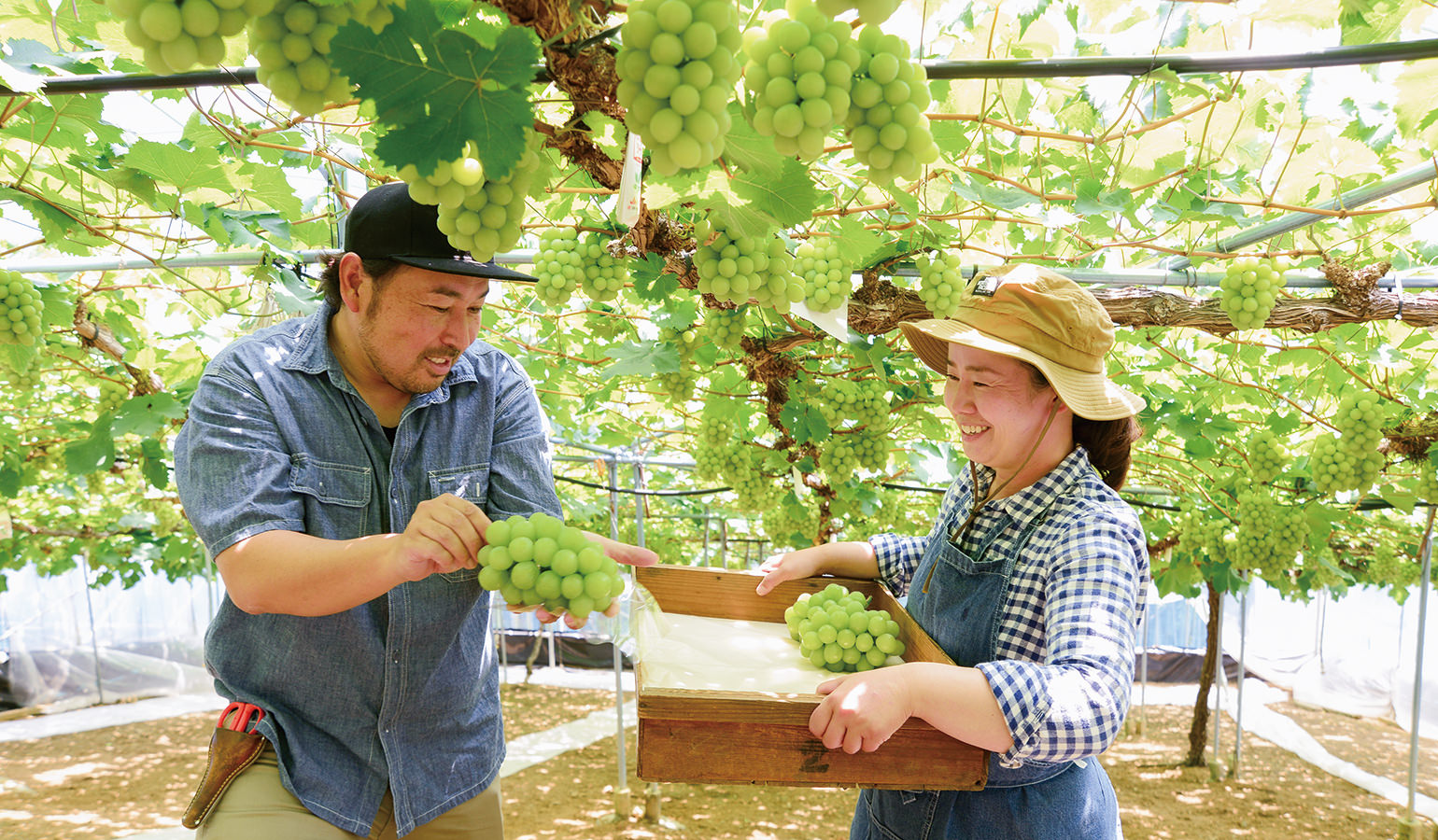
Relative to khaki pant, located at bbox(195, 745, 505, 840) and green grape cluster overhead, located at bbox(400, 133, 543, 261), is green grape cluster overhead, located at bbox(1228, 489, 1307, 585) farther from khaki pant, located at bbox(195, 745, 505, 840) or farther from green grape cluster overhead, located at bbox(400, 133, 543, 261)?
green grape cluster overhead, located at bbox(400, 133, 543, 261)

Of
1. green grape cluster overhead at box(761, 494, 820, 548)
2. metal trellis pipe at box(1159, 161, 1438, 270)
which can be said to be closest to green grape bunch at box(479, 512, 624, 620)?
metal trellis pipe at box(1159, 161, 1438, 270)

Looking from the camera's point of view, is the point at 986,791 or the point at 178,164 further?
the point at 178,164

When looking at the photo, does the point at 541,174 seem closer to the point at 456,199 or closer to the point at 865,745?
the point at 456,199

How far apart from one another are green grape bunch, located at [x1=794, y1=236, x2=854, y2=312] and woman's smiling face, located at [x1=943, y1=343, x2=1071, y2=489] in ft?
1.99

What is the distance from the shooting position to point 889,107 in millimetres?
848

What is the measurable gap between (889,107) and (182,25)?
0.62 metres

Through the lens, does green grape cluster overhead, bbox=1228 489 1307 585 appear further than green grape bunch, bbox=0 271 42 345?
Yes

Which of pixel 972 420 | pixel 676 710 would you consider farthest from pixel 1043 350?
pixel 676 710

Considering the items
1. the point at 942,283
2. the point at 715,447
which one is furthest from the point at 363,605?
the point at 715,447

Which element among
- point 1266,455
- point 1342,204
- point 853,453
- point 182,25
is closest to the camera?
point 182,25

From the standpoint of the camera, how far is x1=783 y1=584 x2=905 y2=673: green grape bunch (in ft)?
5.79

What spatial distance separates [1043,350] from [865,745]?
98 centimetres

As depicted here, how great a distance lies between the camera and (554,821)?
652 cm

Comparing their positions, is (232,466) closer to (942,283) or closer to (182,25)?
(182,25)
